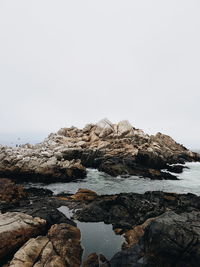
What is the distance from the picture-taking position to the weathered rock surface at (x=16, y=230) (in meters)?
7.93

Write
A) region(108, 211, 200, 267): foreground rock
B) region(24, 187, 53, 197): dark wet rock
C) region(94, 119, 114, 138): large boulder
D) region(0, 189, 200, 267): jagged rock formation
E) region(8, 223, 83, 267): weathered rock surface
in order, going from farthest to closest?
region(94, 119, 114, 138): large boulder → region(24, 187, 53, 197): dark wet rock → region(8, 223, 83, 267): weathered rock surface → region(0, 189, 200, 267): jagged rock formation → region(108, 211, 200, 267): foreground rock

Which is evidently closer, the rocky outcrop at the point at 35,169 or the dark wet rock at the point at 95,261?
the dark wet rock at the point at 95,261

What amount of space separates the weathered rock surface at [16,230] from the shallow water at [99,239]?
260cm

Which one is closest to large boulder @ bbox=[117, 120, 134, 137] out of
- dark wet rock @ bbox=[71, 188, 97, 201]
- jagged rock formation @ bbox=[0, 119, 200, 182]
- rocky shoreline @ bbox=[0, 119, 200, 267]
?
jagged rock formation @ bbox=[0, 119, 200, 182]

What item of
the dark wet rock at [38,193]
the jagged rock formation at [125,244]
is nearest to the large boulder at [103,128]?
the dark wet rock at [38,193]

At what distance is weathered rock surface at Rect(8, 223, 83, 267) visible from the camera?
23.7 ft

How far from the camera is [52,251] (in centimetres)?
791

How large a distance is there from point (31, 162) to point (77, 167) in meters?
7.15

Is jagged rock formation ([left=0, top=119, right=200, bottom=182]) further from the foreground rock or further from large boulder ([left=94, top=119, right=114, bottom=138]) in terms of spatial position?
the foreground rock

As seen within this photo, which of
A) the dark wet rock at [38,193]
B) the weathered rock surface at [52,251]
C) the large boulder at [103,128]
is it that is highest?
the large boulder at [103,128]

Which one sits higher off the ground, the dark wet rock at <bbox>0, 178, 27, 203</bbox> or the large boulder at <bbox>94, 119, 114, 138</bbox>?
the large boulder at <bbox>94, 119, 114, 138</bbox>

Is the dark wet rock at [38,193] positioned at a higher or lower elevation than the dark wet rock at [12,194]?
lower

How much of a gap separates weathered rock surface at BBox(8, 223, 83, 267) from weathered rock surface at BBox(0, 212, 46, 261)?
52cm

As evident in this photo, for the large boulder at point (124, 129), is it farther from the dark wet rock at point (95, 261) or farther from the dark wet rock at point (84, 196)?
the dark wet rock at point (95, 261)
